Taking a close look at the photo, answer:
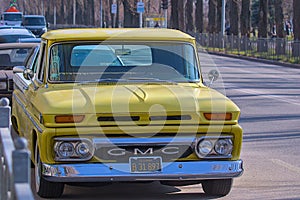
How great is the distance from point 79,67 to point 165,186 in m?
1.59

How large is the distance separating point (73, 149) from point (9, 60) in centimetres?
815

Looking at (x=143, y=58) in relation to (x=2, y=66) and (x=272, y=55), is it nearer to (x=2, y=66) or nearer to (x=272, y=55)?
(x=2, y=66)

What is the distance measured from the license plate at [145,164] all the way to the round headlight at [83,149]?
1.31ft

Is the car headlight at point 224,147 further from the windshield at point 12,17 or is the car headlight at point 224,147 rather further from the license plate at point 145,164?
the windshield at point 12,17

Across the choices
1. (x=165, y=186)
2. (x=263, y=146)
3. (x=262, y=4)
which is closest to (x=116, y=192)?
(x=165, y=186)

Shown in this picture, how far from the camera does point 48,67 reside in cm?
854

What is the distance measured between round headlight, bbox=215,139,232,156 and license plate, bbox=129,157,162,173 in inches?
22.9

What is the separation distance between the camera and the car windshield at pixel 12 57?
14.9 m

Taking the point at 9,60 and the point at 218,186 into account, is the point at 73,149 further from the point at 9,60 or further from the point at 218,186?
the point at 9,60

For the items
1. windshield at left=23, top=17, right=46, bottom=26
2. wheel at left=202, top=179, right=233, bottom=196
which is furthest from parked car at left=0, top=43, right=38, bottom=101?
windshield at left=23, top=17, right=46, bottom=26

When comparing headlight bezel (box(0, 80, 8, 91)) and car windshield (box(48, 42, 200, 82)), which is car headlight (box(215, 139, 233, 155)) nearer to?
car windshield (box(48, 42, 200, 82))

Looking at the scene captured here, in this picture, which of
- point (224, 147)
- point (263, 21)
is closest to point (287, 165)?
point (224, 147)

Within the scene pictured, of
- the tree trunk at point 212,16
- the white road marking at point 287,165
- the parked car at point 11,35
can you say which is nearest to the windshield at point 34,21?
the tree trunk at point 212,16

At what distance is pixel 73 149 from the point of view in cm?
722
